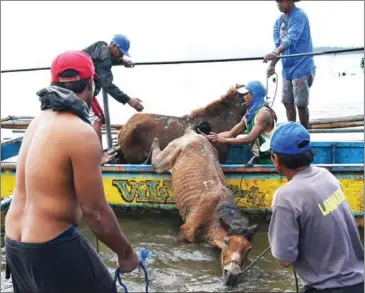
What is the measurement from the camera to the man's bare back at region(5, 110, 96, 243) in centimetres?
326

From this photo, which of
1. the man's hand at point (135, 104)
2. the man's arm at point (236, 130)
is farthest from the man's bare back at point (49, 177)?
the man's hand at point (135, 104)

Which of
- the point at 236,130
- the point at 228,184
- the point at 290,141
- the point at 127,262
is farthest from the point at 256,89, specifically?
the point at 127,262

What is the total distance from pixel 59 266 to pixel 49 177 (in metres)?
0.57

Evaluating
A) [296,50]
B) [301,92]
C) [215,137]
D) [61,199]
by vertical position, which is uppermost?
[296,50]

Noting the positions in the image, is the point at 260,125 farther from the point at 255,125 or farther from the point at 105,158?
the point at 105,158

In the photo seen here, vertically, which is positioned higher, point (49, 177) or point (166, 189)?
point (49, 177)

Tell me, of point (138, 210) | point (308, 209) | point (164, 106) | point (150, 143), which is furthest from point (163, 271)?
point (164, 106)

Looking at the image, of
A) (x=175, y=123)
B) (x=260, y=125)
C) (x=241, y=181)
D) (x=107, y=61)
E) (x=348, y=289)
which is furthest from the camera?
(x=175, y=123)

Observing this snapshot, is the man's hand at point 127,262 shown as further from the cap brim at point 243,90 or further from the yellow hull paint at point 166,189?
the cap brim at point 243,90

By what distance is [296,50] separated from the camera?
820 centimetres

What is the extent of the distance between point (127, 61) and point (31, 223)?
5116 millimetres

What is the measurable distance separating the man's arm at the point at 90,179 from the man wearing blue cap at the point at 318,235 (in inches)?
41.2

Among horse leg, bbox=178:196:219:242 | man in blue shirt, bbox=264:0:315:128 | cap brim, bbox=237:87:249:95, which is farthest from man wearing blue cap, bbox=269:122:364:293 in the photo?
man in blue shirt, bbox=264:0:315:128

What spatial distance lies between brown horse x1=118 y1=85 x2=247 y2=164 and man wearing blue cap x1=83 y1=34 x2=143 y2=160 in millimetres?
294
